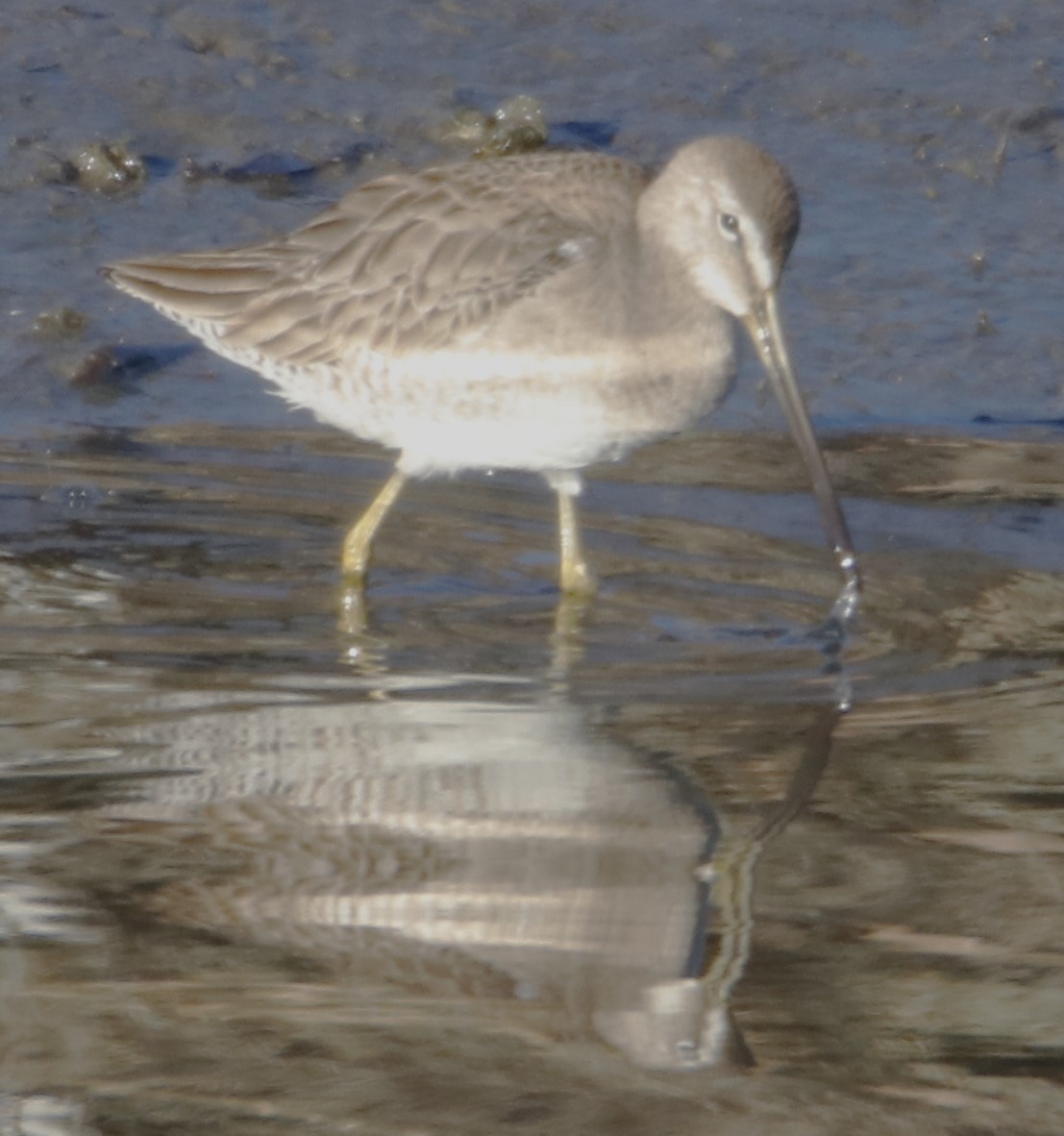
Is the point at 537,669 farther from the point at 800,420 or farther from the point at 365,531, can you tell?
the point at 800,420

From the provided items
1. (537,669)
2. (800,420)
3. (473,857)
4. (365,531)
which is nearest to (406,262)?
(365,531)

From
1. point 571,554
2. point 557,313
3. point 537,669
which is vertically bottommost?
point 537,669

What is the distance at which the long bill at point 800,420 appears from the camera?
5.78 meters

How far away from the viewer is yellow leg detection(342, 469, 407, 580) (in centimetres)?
600

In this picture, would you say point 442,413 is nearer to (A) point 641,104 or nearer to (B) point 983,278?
(B) point 983,278

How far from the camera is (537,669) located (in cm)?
518

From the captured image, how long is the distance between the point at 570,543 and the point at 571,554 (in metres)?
0.03

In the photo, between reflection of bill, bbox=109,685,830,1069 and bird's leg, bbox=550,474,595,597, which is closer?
reflection of bill, bbox=109,685,830,1069

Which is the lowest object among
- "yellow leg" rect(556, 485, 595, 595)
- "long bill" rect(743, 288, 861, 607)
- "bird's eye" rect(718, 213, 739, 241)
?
"yellow leg" rect(556, 485, 595, 595)

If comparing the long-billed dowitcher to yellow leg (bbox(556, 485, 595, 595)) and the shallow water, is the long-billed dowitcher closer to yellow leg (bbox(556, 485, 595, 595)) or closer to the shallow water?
yellow leg (bbox(556, 485, 595, 595))

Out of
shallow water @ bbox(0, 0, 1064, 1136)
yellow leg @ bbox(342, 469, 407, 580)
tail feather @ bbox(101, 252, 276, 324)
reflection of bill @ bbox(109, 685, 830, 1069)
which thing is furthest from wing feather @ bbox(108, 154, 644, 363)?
reflection of bill @ bbox(109, 685, 830, 1069)

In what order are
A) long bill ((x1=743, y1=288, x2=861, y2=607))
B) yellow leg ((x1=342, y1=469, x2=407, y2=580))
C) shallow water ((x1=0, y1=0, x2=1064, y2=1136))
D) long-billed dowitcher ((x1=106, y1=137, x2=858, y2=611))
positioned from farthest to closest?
yellow leg ((x1=342, y1=469, x2=407, y2=580)) < long bill ((x1=743, y1=288, x2=861, y2=607)) < long-billed dowitcher ((x1=106, y1=137, x2=858, y2=611)) < shallow water ((x1=0, y1=0, x2=1064, y2=1136))

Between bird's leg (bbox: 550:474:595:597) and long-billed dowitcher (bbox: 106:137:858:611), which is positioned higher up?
long-billed dowitcher (bbox: 106:137:858:611)

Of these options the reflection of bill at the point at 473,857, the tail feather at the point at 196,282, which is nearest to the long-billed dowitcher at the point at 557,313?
the tail feather at the point at 196,282
